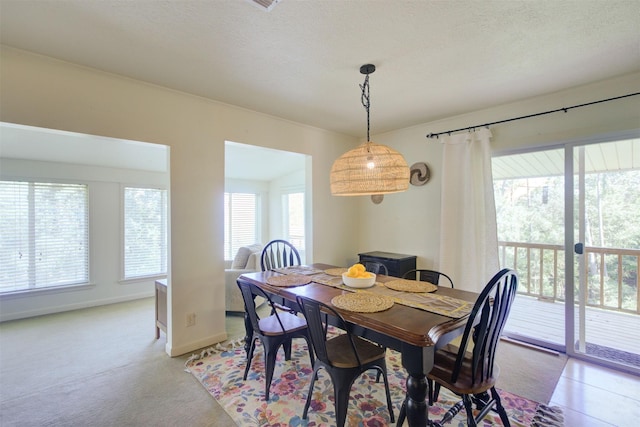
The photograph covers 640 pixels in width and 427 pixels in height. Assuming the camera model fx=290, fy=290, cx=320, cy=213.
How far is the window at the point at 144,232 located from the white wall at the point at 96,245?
12 cm

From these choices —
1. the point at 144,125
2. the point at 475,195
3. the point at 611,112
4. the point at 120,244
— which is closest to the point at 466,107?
the point at 475,195

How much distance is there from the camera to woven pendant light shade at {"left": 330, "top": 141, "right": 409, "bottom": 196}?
2059mm

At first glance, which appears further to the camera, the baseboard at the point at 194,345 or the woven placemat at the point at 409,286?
the baseboard at the point at 194,345

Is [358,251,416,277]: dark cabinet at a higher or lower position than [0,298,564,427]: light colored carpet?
higher

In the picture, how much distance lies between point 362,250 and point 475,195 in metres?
1.84

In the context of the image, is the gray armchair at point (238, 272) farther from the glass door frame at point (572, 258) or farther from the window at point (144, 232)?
the glass door frame at point (572, 258)

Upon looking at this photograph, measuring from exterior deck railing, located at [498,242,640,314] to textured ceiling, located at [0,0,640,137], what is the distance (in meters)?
1.58

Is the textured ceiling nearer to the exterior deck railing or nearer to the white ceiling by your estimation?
the white ceiling

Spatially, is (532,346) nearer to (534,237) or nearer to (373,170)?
(534,237)

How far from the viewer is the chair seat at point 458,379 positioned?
150 centimetres

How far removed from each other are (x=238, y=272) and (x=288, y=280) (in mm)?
1540

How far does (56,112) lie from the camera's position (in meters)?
2.18

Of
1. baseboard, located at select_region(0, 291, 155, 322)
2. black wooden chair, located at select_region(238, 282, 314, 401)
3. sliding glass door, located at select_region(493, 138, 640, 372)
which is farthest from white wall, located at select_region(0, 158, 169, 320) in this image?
sliding glass door, located at select_region(493, 138, 640, 372)

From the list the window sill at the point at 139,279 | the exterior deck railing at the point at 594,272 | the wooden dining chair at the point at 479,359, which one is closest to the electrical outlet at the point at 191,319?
the wooden dining chair at the point at 479,359
